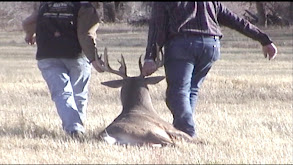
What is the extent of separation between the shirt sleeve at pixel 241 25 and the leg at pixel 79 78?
146 centimetres

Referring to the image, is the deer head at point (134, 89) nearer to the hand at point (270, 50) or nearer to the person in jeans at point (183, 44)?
the person in jeans at point (183, 44)

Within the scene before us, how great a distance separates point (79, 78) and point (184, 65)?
1.24m

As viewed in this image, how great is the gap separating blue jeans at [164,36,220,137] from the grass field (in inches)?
13.1

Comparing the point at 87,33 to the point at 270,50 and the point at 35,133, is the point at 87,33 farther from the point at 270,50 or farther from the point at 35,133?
the point at 270,50

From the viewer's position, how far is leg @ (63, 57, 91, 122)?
859 cm

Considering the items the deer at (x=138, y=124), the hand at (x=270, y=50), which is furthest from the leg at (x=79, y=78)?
the hand at (x=270, y=50)

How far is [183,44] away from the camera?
7.98 metres

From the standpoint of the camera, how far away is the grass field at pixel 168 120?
7.08 m

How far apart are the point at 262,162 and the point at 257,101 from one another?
6536mm

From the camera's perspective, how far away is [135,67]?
74.7 feet

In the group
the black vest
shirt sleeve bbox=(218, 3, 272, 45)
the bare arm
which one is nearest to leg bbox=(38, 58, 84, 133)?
the black vest

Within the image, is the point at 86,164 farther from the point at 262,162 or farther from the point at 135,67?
the point at 135,67

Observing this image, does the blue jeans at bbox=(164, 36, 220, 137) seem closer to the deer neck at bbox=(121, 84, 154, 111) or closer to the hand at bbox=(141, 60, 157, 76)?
the hand at bbox=(141, 60, 157, 76)

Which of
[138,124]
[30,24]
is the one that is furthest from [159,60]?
[30,24]
